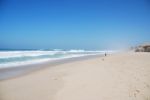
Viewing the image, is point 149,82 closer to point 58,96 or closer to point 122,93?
point 122,93

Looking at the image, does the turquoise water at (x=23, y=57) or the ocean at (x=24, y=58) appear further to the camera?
the turquoise water at (x=23, y=57)

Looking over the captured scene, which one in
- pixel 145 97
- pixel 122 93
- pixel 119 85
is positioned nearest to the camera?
pixel 145 97

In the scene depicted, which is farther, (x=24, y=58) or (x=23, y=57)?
(x=23, y=57)

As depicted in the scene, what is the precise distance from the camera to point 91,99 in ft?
13.1

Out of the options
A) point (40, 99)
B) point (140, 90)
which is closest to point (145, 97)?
point (140, 90)

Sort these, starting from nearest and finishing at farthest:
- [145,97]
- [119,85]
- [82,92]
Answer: [145,97]
[82,92]
[119,85]

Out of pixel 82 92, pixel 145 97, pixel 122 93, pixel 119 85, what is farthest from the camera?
pixel 119 85

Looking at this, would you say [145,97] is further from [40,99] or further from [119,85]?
[40,99]

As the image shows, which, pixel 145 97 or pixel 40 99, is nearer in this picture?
pixel 145 97

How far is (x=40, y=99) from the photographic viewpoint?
425 cm

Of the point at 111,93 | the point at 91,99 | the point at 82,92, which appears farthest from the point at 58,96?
the point at 111,93

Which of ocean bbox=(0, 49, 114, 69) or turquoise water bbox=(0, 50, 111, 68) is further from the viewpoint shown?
turquoise water bbox=(0, 50, 111, 68)

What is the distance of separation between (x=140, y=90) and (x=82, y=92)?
1566 mm

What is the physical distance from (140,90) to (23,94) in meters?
3.28
